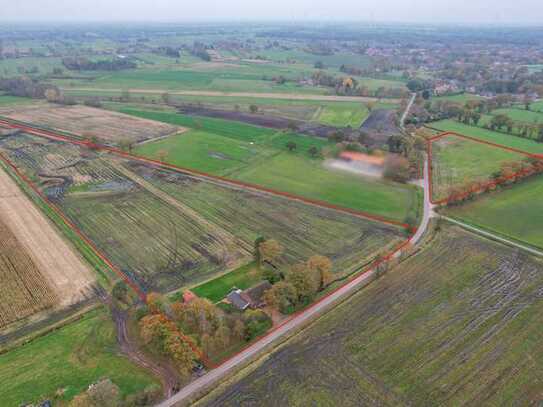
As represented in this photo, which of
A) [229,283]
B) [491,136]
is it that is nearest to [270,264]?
[229,283]

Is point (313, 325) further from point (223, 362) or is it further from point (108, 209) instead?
point (108, 209)

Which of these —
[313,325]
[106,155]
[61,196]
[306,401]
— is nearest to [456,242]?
[313,325]

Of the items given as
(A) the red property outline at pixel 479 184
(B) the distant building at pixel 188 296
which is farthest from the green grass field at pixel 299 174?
(B) the distant building at pixel 188 296

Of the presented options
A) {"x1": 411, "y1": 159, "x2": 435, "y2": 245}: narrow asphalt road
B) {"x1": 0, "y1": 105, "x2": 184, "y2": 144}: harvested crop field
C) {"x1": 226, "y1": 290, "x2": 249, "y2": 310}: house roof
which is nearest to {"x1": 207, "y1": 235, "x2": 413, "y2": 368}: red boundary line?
{"x1": 411, "y1": 159, "x2": 435, "y2": 245}: narrow asphalt road

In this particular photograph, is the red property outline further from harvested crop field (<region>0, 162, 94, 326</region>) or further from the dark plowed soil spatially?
harvested crop field (<region>0, 162, 94, 326</region>)

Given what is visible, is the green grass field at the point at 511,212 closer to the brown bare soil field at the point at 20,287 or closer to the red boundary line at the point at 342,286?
the red boundary line at the point at 342,286
